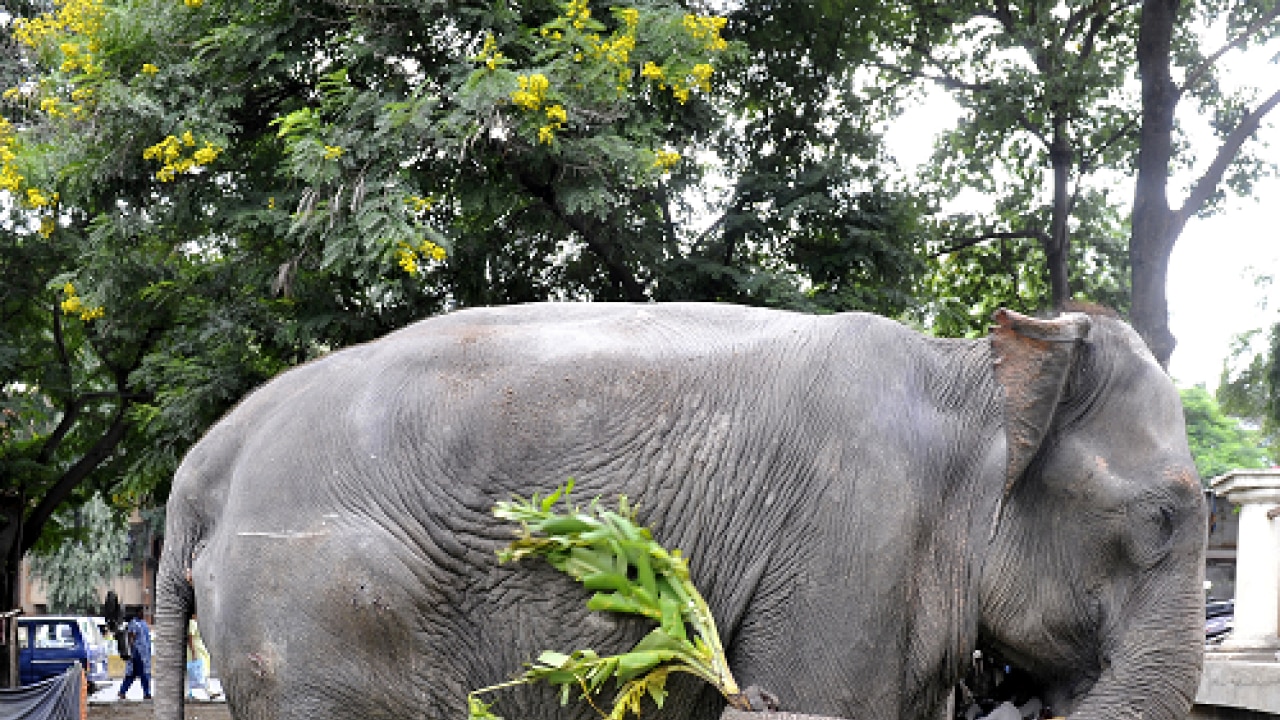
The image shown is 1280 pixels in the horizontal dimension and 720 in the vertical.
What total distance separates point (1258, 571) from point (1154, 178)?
9723 millimetres

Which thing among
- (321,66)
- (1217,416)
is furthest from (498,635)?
(1217,416)

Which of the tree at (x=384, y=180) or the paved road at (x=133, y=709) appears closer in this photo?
the tree at (x=384, y=180)

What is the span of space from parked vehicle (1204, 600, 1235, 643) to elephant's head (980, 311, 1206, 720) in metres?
6.06

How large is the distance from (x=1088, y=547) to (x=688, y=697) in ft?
3.99

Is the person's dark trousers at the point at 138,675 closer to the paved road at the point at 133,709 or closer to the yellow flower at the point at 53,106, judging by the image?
the paved road at the point at 133,709

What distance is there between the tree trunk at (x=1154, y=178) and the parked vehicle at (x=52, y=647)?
2124cm

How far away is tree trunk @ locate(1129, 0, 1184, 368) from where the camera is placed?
17781mm

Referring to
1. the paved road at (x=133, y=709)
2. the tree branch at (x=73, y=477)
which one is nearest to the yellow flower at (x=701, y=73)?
the paved road at (x=133, y=709)

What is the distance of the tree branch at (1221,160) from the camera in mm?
18391

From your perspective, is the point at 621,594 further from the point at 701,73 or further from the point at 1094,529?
the point at 701,73

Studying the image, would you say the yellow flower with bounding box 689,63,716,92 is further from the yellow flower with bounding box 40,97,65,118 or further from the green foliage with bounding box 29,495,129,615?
the green foliage with bounding box 29,495,129,615

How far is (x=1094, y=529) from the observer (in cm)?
441

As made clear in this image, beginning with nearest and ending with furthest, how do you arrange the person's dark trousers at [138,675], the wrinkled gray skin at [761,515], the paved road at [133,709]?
1. the wrinkled gray skin at [761,515]
2. the paved road at [133,709]
3. the person's dark trousers at [138,675]

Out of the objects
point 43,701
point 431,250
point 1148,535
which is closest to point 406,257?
point 431,250
